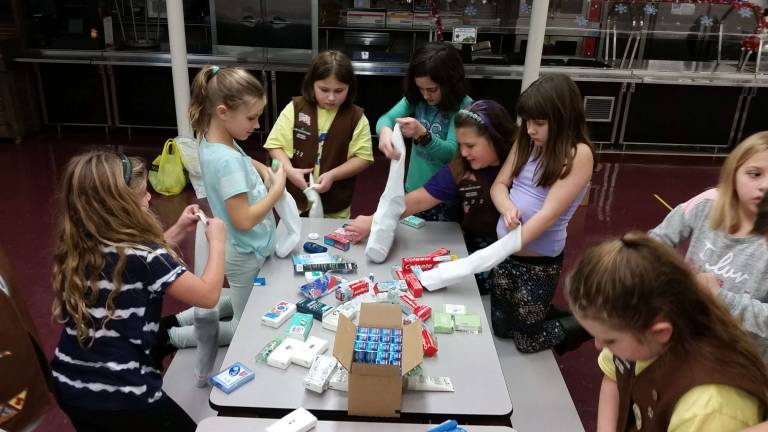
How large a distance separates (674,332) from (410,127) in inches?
60.5

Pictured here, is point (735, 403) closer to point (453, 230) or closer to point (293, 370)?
point (293, 370)

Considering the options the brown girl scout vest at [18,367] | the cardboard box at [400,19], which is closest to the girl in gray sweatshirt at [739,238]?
the brown girl scout vest at [18,367]

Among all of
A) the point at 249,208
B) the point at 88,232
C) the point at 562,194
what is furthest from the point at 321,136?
the point at 88,232

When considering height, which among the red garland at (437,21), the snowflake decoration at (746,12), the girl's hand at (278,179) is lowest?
the girl's hand at (278,179)

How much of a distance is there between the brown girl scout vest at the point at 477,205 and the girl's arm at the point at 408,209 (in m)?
0.12

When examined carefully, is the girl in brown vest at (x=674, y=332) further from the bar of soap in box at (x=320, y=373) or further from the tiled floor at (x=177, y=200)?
the tiled floor at (x=177, y=200)

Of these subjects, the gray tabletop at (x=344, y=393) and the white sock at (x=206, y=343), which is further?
the white sock at (x=206, y=343)

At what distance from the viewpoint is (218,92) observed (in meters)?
2.11

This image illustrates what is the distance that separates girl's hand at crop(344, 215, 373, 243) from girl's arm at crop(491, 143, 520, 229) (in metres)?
0.52

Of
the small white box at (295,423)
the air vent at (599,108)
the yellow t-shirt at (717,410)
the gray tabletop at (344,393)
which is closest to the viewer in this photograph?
the yellow t-shirt at (717,410)

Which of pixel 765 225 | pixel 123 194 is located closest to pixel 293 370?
pixel 123 194

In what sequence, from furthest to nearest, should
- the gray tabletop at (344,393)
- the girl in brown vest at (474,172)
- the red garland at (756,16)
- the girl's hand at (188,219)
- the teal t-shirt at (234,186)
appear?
1. the red garland at (756,16)
2. the girl in brown vest at (474,172)
3. the teal t-shirt at (234,186)
4. the girl's hand at (188,219)
5. the gray tabletop at (344,393)

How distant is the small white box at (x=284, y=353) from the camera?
5.58 ft

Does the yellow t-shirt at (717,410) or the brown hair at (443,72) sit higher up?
the brown hair at (443,72)
